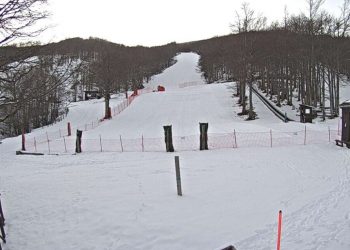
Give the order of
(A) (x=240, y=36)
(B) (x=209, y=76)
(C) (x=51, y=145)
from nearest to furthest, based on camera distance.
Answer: (C) (x=51, y=145), (A) (x=240, y=36), (B) (x=209, y=76)

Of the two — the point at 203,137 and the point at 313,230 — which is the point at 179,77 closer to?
the point at 203,137

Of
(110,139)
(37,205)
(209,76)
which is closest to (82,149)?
(110,139)

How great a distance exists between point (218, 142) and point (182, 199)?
11667 millimetres

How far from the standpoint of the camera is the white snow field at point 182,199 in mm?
7641

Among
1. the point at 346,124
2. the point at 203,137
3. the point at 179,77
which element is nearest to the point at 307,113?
the point at 346,124

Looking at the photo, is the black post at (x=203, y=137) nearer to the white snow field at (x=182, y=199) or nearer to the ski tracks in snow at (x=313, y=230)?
the white snow field at (x=182, y=199)

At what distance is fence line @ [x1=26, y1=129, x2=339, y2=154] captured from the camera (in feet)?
66.2

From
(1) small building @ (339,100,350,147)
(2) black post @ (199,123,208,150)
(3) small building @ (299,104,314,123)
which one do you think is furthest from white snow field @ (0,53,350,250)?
(3) small building @ (299,104,314,123)

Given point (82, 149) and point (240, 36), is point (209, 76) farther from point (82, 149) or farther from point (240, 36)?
point (82, 149)

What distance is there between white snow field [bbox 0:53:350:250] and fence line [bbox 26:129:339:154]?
1.49 meters

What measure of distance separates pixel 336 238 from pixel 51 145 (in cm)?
2200

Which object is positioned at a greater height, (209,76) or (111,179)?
(209,76)

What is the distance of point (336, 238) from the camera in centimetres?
709

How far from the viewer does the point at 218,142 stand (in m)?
21.7
